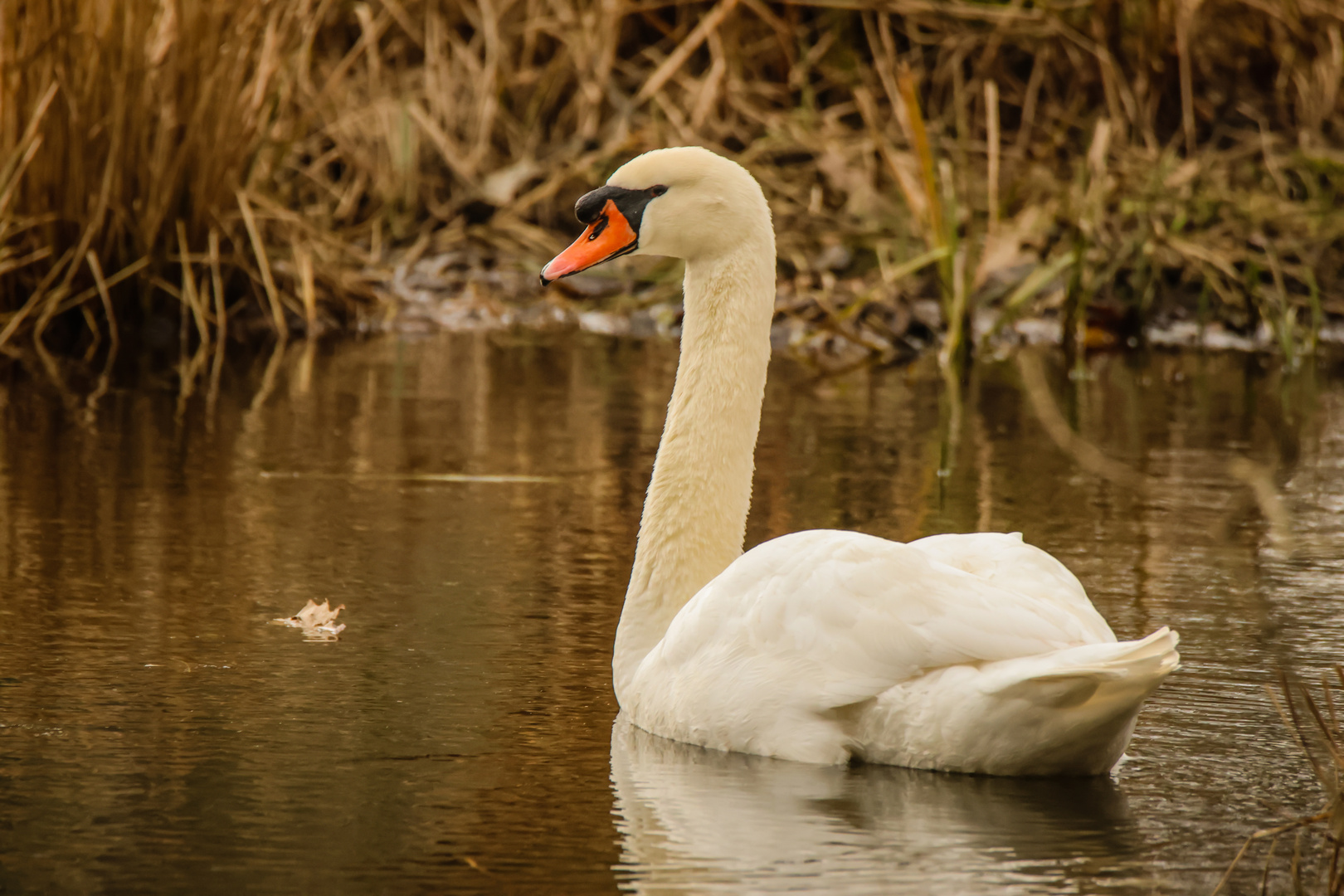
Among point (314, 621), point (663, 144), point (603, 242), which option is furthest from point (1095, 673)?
point (663, 144)

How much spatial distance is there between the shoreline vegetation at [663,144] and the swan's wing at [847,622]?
21.4 ft

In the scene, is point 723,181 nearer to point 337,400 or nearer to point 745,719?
point 745,719

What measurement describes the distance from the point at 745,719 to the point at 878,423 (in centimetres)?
506

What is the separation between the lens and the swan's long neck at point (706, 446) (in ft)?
15.7

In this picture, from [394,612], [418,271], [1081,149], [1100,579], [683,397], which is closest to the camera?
[683,397]

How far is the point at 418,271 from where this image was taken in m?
13.9

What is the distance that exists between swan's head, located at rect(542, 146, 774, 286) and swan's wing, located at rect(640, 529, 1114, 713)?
0.97 m

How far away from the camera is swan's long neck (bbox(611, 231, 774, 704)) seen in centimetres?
478

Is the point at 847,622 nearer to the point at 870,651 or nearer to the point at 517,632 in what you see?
the point at 870,651

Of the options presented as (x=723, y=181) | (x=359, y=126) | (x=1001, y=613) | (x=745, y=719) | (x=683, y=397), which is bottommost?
(x=745, y=719)

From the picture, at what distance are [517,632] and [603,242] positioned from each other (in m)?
1.01

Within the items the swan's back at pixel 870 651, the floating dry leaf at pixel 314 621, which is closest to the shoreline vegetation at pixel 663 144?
the floating dry leaf at pixel 314 621

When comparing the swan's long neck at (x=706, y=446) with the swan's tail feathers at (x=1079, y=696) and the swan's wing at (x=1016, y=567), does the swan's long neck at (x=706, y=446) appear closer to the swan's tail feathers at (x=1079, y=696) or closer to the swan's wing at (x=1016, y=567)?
the swan's wing at (x=1016, y=567)

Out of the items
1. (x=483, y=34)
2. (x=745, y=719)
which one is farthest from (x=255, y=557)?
(x=483, y=34)
